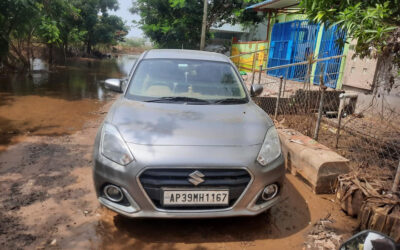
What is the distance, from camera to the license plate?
2.44 m

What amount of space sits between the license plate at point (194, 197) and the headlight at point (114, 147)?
446 mm

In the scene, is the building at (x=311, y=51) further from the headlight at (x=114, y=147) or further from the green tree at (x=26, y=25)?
the green tree at (x=26, y=25)

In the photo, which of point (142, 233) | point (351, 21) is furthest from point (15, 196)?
point (351, 21)

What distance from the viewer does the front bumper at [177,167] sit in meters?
2.42

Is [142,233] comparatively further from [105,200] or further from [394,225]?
[394,225]

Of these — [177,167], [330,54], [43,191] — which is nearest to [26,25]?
[330,54]

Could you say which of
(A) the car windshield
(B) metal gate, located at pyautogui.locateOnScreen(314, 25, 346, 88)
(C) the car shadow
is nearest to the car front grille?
(C) the car shadow

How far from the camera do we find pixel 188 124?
281cm

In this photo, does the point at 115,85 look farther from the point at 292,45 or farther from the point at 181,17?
the point at 181,17

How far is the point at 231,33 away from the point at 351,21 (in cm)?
3085

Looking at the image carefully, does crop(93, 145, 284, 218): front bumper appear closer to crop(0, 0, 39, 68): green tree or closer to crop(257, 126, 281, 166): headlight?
crop(257, 126, 281, 166): headlight

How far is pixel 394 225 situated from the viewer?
2.55 meters

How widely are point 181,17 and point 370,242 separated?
21.0m

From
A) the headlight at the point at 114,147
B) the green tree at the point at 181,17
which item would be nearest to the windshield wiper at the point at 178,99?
the headlight at the point at 114,147
